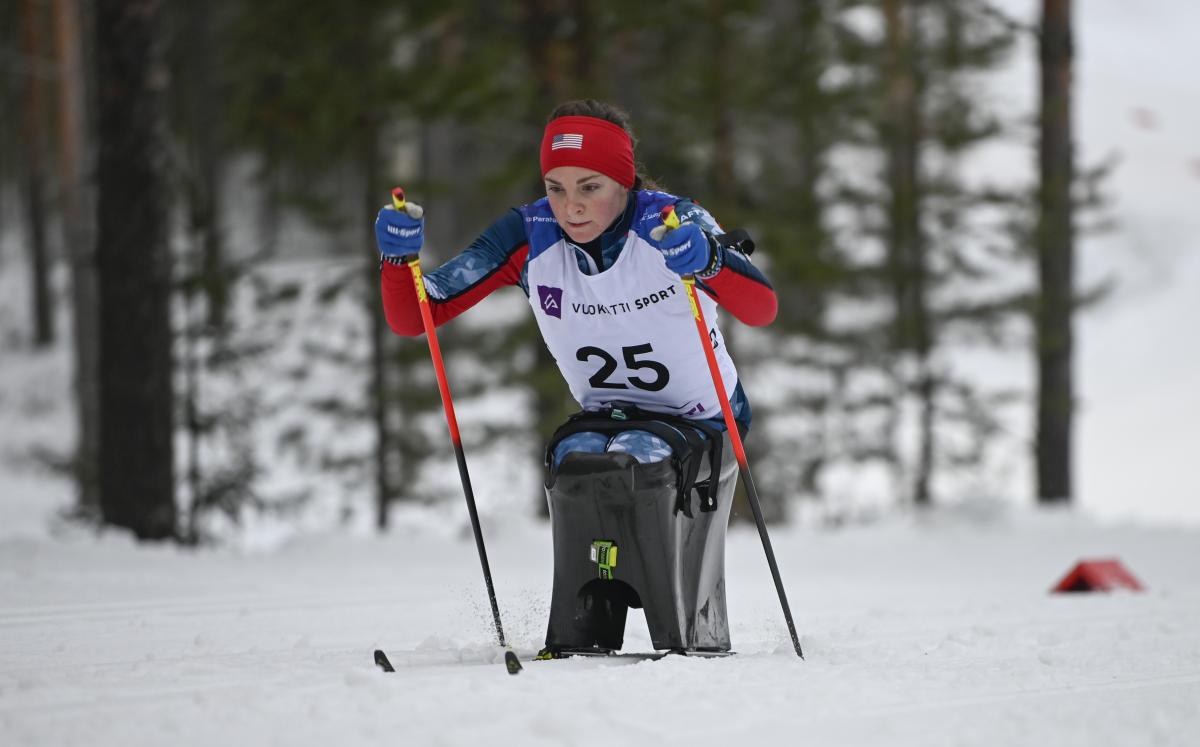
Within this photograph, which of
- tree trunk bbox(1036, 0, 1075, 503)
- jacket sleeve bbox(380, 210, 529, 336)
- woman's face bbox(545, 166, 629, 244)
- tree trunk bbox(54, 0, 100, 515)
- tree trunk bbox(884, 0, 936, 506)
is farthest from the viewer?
tree trunk bbox(884, 0, 936, 506)

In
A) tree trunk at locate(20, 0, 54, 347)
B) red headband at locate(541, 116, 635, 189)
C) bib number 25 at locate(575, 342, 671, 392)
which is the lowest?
bib number 25 at locate(575, 342, 671, 392)

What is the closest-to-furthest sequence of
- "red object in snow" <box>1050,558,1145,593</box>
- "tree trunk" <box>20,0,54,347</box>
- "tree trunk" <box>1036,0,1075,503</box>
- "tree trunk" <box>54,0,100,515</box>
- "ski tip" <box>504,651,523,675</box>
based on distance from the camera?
"ski tip" <box>504,651,523,675</box>
"red object in snow" <box>1050,558,1145,593</box>
"tree trunk" <box>1036,0,1075,503</box>
"tree trunk" <box>54,0,100,515</box>
"tree trunk" <box>20,0,54,347</box>

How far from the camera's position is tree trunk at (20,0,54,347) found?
20.5 metres

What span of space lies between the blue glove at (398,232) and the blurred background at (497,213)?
14.8ft

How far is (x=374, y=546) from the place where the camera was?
848 cm

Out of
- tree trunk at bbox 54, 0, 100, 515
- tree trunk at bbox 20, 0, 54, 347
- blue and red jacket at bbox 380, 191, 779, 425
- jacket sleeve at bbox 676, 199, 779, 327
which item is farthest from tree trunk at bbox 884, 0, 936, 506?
tree trunk at bbox 20, 0, 54, 347

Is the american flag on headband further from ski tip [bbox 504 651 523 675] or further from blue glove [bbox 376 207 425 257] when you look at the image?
ski tip [bbox 504 651 523 675]

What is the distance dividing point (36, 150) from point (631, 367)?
21706 mm

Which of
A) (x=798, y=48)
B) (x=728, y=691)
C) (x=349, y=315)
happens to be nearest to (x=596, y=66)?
(x=798, y=48)

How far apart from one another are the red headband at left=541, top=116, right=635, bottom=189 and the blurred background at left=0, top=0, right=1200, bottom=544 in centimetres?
483

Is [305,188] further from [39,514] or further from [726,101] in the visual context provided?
[39,514]

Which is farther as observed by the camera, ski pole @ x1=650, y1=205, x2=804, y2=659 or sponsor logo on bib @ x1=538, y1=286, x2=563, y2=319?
sponsor logo on bib @ x1=538, y1=286, x2=563, y2=319

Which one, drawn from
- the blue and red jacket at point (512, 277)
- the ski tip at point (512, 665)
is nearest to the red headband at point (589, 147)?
the blue and red jacket at point (512, 277)

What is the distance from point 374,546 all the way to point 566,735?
606cm
